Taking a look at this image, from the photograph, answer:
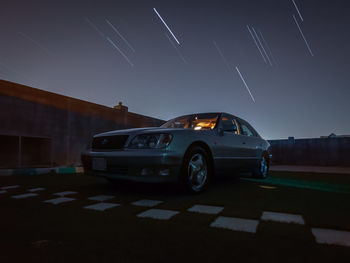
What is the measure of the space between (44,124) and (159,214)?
8771 millimetres

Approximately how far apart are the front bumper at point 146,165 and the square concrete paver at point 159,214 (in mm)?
583

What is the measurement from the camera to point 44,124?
9117 mm

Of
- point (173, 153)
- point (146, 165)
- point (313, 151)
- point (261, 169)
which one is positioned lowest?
point (261, 169)

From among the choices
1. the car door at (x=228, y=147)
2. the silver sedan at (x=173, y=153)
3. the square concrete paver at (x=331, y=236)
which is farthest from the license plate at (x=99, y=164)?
the square concrete paver at (x=331, y=236)

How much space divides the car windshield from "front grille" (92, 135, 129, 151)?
1345 mm

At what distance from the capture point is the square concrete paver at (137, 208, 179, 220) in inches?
80.9

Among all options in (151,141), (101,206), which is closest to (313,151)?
(151,141)

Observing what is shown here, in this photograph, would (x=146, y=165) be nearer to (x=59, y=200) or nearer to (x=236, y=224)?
(x=59, y=200)

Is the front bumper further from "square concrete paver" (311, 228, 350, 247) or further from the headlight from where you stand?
"square concrete paver" (311, 228, 350, 247)

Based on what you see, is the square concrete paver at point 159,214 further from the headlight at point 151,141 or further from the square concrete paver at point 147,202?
the headlight at point 151,141

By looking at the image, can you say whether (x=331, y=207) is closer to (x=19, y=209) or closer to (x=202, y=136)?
(x=202, y=136)

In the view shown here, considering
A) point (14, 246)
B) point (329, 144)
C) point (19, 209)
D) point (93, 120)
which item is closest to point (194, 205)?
point (14, 246)

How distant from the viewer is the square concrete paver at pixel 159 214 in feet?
6.74

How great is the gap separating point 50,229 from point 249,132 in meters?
4.37
